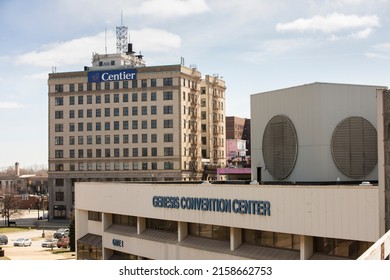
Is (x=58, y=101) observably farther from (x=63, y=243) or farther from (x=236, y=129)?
(x=236, y=129)

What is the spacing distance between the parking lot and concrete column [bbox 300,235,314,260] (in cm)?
3288

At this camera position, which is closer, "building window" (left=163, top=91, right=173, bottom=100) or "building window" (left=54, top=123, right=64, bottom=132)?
"building window" (left=163, top=91, right=173, bottom=100)

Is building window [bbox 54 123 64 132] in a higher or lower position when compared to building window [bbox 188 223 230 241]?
higher

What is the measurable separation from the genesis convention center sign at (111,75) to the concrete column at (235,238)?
57.1 m

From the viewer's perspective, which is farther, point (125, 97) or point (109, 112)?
point (109, 112)

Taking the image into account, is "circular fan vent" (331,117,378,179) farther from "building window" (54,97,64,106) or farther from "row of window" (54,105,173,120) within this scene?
"building window" (54,97,64,106)

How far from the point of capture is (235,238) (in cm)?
2298

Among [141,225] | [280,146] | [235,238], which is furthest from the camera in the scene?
[141,225]

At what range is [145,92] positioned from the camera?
78.0 m

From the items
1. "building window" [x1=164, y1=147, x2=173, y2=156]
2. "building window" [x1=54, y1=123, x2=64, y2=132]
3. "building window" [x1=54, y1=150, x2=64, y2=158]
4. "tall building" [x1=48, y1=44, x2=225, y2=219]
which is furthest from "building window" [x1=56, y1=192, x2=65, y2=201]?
"building window" [x1=164, y1=147, x2=173, y2=156]

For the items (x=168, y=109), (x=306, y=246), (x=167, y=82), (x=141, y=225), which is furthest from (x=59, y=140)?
(x=306, y=246)

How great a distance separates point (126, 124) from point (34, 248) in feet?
81.0

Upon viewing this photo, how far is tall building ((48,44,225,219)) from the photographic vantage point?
253 ft
